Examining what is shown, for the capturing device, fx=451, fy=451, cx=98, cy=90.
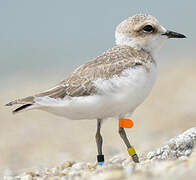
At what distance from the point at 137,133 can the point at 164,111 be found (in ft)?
6.93

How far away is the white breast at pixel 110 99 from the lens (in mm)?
6293

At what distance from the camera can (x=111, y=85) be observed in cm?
632

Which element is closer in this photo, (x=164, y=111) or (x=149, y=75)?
(x=149, y=75)

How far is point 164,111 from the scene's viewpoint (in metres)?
15.9

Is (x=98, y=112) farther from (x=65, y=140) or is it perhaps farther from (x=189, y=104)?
(x=189, y=104)

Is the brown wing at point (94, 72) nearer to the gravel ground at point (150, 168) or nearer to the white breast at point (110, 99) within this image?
the white breast at point (110, 99)

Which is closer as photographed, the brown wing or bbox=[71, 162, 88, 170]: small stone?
the brown wing

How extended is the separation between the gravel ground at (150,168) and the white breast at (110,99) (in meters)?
0.81

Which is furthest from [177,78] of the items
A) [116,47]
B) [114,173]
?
[114,173]

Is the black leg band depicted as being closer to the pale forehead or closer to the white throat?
the white throat

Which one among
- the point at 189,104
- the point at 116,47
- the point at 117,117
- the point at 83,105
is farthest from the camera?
the point at 189,104

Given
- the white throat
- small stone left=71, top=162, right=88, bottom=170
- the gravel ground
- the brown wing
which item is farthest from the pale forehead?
small stone left=71, top=162, right=88, bottom=170

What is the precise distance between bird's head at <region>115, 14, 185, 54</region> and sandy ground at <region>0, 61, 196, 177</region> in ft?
13.2

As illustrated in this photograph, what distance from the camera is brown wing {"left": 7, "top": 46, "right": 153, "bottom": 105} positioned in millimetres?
6461
